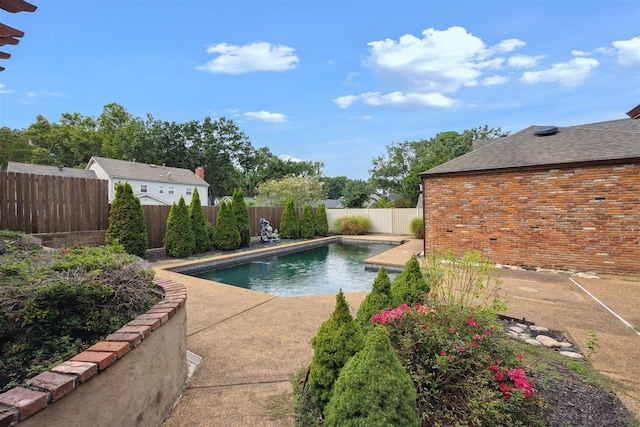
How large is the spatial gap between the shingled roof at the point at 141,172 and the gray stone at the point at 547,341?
2360cm

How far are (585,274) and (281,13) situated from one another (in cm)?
896

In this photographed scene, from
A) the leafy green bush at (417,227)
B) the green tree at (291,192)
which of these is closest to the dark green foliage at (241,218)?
the green tree at (291,192)

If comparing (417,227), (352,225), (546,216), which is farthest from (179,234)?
(417,227)

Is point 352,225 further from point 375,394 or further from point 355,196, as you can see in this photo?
point 375,394

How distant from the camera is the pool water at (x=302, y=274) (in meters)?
6.42

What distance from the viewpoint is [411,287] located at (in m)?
3.00

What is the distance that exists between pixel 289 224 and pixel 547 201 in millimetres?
10121

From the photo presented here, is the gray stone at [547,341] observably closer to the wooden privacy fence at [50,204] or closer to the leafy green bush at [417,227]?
the wooden privacy fence at [50,204]

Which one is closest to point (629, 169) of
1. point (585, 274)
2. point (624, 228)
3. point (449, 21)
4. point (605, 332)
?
point (624, 228)

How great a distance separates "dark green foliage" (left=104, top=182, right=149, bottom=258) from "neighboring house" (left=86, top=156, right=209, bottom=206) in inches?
516

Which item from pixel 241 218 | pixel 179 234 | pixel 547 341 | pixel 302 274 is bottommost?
pixel 302 274

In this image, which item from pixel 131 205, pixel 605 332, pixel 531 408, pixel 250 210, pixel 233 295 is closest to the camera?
pixel 531 408

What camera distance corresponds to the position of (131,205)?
A: 25.6 feet

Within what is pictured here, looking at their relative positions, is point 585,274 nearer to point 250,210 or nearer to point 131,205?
point 131,205
